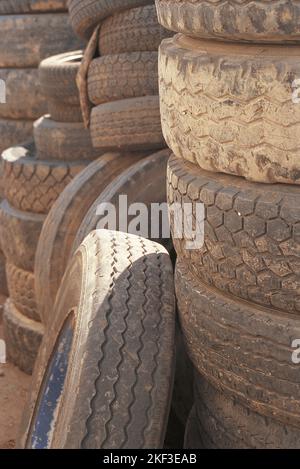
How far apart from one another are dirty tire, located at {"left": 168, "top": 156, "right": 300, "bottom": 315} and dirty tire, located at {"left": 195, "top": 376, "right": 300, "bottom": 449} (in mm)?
345

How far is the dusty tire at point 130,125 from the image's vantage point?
316 cm

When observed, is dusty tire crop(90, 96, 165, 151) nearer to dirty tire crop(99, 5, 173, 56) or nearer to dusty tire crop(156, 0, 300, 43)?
dirty tire crop(99, 5, 173, 56)

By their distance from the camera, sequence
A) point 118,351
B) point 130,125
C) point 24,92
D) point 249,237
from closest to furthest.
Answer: point 249,237 → point 118,351 → point 130,125 → point 24,92

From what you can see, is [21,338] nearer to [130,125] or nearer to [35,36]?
[130,125]

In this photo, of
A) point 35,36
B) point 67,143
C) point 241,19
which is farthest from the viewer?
point 35,36

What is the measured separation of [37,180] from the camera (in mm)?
3826

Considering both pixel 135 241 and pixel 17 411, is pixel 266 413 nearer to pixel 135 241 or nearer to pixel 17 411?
pixel 135 241

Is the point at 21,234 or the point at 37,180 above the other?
the point at 37,180

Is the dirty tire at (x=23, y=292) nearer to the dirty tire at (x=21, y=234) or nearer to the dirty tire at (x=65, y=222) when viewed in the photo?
the dirty tire at (x=21, y=234)

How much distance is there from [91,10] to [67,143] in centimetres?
84

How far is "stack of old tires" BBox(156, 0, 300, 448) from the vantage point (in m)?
1.52

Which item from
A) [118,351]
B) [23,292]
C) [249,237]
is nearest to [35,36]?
[23,292]

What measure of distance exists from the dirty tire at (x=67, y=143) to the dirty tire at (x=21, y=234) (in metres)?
0.39
